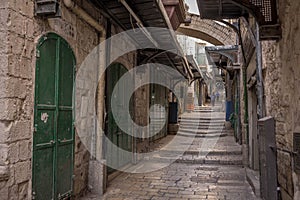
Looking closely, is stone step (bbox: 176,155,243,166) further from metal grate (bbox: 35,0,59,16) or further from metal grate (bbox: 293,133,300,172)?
metal grate (bbox: 35,0,59,16)

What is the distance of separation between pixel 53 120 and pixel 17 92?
781mm

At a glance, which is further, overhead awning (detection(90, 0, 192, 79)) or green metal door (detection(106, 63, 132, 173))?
green metal door (detection(106, 63, 132, 173))

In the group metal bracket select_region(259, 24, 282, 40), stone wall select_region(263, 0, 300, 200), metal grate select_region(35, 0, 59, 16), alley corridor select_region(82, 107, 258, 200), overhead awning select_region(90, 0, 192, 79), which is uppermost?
overhead awning select_region(90, 0, 192, 79)

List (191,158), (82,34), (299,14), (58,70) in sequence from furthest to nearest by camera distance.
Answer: (191,158), (82,34), (58,70), (299,14)

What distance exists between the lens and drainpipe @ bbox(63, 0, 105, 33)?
381 cm

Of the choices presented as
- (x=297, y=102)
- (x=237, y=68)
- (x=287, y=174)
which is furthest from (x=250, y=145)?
(x=297, y=102)

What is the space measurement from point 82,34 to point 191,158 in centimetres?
501

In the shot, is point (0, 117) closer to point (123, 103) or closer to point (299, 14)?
point (299, 14)

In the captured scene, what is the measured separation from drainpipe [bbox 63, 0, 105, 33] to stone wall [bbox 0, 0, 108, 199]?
1.69 feet

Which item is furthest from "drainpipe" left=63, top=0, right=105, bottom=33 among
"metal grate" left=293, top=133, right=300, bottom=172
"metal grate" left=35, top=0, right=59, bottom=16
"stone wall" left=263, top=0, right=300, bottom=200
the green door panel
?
"metal grate" left=293, top=133, right=300, bottom=172

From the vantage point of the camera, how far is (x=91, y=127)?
489 cm

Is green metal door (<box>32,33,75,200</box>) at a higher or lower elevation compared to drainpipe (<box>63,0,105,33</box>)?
lower

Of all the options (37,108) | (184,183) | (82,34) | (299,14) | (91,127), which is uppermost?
(82,34)

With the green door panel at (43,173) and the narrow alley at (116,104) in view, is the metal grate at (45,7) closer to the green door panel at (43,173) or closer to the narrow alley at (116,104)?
the narrow alley at (116,104)
